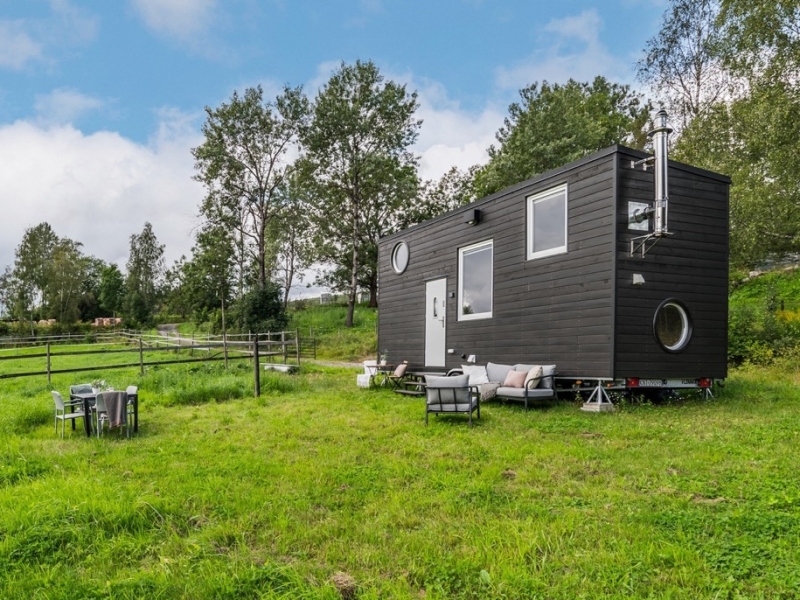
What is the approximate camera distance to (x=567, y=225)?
24.2 ft

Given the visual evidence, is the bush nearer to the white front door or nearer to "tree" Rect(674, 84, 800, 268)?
"tree" Rect(674, 84, 800, 268)

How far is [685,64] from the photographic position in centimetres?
1652

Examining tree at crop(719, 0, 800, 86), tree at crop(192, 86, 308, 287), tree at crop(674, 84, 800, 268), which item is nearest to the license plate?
tree at crop(674, 84, 800, 268)

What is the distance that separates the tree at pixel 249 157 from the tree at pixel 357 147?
4.41 ft

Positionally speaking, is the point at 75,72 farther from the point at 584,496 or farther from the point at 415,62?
the point at 584,496

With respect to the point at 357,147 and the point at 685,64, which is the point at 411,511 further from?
the point at 357,147

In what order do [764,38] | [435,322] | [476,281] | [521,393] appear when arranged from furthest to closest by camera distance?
1. [764,38]
2. [435,322]
3. [476,281]
4. [521,393]

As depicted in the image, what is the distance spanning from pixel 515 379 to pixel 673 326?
2.56 metres

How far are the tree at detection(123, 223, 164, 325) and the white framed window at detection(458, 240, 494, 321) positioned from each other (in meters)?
37.3

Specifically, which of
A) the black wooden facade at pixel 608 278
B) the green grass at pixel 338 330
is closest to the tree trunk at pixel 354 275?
the green grass at pixel 338 330

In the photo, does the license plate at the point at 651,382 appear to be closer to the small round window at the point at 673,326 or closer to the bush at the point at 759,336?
the small round window at the point at 673,326

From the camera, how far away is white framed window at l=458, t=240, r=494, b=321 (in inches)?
350

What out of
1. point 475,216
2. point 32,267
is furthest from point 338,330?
point 32,267

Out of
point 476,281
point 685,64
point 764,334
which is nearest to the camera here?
point 476,281
